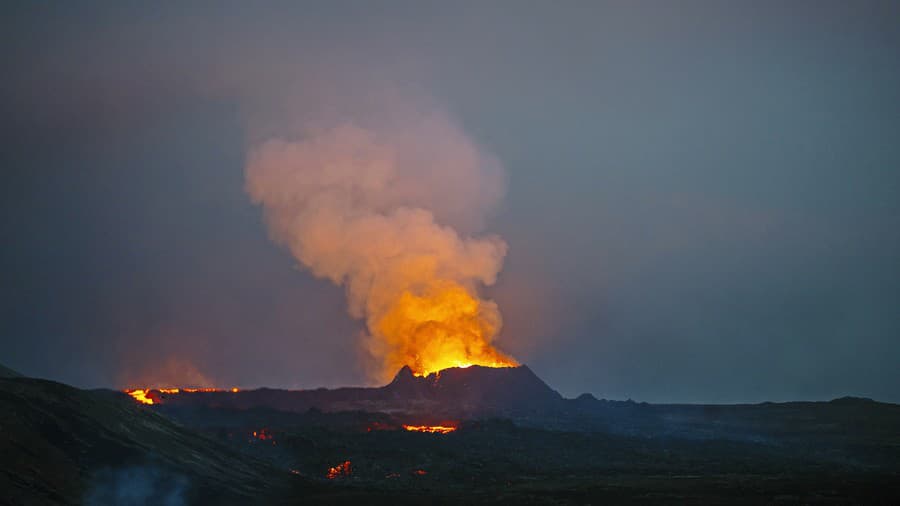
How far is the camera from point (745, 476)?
2653 inches

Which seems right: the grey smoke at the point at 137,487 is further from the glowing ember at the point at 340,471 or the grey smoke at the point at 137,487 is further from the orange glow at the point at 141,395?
the orange glow at the point at 141,395

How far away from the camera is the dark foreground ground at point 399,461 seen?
53031mm

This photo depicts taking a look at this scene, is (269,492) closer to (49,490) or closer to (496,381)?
(49,490)

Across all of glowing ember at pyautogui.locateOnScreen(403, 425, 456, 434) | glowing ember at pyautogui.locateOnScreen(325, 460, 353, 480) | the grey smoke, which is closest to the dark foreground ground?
the grey smoke

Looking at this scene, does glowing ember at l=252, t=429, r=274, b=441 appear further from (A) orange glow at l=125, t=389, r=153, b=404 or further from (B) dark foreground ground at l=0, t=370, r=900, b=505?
(A) orange glow at l=125, t=389, r=153, b=404

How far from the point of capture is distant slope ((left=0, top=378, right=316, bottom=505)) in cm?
4903

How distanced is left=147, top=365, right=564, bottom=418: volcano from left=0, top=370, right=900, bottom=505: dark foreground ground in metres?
9.22

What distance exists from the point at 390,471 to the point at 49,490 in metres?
35.2

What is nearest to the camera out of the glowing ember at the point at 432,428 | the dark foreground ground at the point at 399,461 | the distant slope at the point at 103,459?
the distant slope at the point at 103,459

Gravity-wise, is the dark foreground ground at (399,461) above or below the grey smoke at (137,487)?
above

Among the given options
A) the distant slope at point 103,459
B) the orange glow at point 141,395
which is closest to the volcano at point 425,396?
the orange glow at point 141,395

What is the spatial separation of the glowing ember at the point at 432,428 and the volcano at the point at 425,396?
8.35 meters

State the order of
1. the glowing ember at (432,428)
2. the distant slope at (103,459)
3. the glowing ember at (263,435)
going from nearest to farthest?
the distant slope at (103,459) → the glowing ember at (263,435) → the glowing ember at (432,428)

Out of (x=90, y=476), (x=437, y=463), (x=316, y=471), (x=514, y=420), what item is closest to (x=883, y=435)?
(x=514, y=420)
